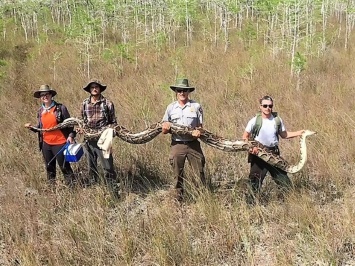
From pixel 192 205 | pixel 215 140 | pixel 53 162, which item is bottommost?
pixel 192 205

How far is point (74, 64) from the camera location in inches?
622

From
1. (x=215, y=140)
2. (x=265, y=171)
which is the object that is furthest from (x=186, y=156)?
(x=265, y=171)

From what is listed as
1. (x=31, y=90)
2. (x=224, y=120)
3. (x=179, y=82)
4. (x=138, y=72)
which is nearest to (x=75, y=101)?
(x=31, y=90)

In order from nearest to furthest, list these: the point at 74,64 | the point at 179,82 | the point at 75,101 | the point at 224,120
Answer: the point at 179,82 → the point at 224,120 → the point at 75,101 → the point at 74,64

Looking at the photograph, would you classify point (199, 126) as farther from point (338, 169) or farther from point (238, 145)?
point (338, 169)

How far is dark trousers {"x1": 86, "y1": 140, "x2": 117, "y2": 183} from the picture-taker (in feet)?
15.6

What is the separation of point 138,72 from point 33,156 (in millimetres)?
8241

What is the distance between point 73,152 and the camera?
178 inches

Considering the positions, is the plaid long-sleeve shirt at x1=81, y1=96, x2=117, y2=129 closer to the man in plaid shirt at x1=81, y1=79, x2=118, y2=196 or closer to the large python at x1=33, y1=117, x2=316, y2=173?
the man in plaid shirt at x1=81, y1=79, x2=118, y2=196

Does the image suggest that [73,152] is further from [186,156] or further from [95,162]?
[186,156]

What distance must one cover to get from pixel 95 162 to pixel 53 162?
0.63m

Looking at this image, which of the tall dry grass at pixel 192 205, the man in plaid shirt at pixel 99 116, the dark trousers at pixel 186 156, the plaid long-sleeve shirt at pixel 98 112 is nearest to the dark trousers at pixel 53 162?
the tall dry grass at pixel 192 205

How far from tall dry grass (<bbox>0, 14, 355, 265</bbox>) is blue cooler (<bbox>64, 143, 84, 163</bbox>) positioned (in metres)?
0.46

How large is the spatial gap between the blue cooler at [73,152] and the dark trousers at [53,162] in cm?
27
